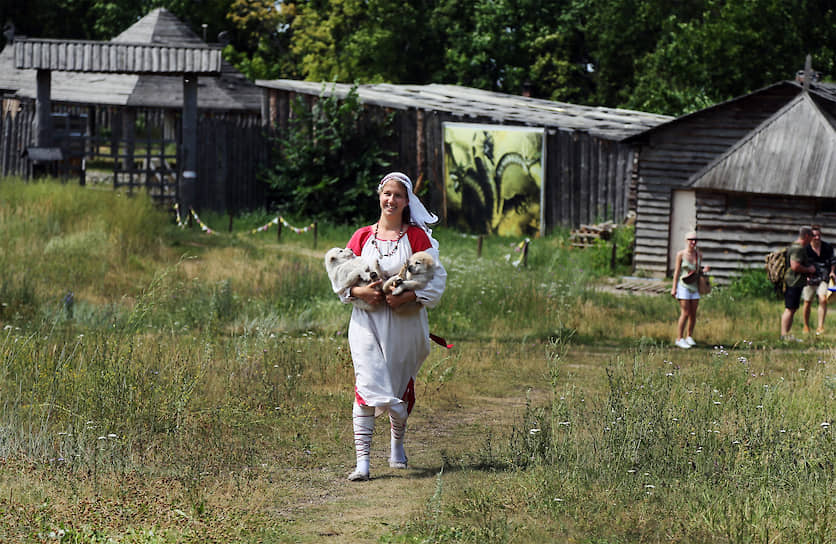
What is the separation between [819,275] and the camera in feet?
45.6

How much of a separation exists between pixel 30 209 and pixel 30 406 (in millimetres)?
10708

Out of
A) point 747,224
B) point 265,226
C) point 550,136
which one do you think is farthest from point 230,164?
point 747,224

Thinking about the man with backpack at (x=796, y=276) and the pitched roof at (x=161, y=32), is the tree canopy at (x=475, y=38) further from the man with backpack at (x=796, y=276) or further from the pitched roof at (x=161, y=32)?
the man with backpack at (x=796, y=276)

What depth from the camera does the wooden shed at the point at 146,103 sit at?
71.8ft

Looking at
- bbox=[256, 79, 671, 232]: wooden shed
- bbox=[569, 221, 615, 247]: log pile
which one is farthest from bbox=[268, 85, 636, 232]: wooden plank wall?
bbox=[569, 221, 615, 247]: log pile

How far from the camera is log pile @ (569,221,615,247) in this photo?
71.3ft

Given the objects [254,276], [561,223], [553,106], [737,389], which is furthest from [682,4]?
[737,389]

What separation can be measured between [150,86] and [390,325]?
24.6 m

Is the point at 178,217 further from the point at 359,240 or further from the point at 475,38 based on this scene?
the point at 475,38

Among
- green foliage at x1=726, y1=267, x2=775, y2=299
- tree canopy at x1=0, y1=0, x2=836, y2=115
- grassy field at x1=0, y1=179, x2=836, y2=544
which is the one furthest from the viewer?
tree canopy at x1=0, y1=0, x2=836, y2=115

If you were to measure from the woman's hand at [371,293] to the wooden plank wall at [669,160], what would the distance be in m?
13.8

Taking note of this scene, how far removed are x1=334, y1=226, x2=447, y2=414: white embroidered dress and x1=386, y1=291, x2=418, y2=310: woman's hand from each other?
53 mm

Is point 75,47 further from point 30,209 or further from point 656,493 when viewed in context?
point 656,493

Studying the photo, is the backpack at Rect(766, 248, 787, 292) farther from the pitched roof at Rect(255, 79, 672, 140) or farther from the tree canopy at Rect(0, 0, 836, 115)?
the tree canopy at Rect(0, 0, 836, 115)
